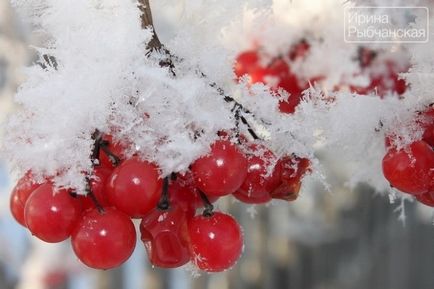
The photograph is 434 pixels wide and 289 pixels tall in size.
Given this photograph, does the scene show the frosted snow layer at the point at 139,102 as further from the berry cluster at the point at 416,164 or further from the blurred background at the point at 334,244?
the blurred background at the point at 334,244

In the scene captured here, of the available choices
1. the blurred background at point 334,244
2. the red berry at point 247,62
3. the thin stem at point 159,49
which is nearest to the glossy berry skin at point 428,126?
the thin stem at point 159,49

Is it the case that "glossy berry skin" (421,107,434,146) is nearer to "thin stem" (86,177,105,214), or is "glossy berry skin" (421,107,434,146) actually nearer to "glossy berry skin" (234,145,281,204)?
"glossy berry skin" (234,145,281,204)

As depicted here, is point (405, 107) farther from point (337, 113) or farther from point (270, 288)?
point (270, 288)

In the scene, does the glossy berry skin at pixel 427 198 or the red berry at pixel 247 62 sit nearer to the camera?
the glossy berry skin at pixel 427 198

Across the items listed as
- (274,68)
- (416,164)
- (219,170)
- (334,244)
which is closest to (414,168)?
(416,164)

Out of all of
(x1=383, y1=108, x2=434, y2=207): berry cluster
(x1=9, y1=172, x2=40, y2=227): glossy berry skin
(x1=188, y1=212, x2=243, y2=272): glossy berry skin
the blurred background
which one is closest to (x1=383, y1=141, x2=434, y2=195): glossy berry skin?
(x1=383, y1=108, x2=434, y2=207): berry cluster
